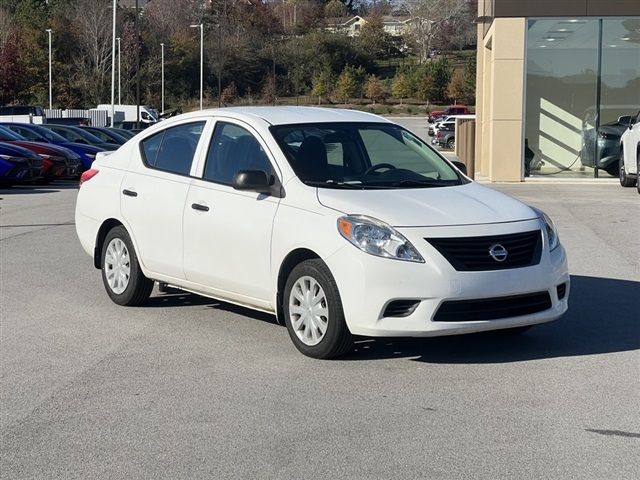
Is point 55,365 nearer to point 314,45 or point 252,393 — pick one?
point 252,393

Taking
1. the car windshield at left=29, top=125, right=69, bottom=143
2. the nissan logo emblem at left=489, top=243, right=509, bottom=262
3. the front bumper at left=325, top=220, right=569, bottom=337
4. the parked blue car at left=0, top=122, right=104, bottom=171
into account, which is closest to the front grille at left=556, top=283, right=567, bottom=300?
the front bumper at left=325, top=220, right=569, bottom=337

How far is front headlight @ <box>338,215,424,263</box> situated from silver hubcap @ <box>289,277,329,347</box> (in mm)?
444

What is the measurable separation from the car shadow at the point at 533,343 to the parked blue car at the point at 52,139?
19.7m

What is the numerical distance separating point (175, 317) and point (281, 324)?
120cm

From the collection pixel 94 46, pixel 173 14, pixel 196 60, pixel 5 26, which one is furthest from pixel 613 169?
pixel 173 14

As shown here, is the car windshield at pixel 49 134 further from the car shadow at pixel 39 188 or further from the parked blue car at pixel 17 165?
the parked blue car at pixel 17 165

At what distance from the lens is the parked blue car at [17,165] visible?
22453 mm

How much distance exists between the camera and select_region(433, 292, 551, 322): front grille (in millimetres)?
6812

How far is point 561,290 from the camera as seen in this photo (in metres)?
7.41

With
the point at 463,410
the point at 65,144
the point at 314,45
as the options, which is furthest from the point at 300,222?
the point at 314,45

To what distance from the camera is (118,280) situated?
916cm

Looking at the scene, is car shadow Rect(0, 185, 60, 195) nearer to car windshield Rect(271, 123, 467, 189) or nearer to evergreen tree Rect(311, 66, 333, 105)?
car windshield Rect(271, 123, 467, 189)

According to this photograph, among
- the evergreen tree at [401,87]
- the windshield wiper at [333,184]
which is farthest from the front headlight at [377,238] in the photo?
the evergreen tree at [401,87]

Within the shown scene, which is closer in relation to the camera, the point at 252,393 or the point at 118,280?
the point at 252,393
